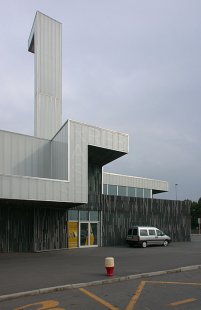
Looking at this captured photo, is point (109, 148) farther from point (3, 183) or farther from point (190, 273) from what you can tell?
point (190, 273)

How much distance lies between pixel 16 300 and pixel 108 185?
128 ft

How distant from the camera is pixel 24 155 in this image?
2847 cm

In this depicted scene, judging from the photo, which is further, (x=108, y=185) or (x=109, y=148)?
(x=108, y=185)

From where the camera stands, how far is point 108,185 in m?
49.2

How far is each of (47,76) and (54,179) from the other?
47.4 ft

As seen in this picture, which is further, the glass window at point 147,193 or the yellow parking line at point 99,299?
the glass window at point 147,193

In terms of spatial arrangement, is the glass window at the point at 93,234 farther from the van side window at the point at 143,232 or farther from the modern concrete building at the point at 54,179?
the van side window at the point at 143,232

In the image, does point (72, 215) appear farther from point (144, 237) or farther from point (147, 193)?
point (147, 193)

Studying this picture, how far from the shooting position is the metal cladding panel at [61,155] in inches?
930

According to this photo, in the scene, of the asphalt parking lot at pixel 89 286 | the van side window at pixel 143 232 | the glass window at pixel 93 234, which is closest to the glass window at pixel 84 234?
the glass window at pixel 93 234

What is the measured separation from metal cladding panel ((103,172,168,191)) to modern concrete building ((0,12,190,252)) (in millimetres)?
10713

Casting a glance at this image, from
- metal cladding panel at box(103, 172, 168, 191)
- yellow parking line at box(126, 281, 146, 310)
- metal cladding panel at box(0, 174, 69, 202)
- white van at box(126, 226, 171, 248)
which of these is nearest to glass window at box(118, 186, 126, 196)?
metal cladding panel at box(103, 172, 168, 191)

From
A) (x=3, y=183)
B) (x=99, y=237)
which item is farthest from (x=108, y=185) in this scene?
(x=3, y=183)

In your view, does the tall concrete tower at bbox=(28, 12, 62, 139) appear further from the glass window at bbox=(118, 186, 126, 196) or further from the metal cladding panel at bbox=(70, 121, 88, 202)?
the glass window at bbox=(118, 186, 126, 196)
